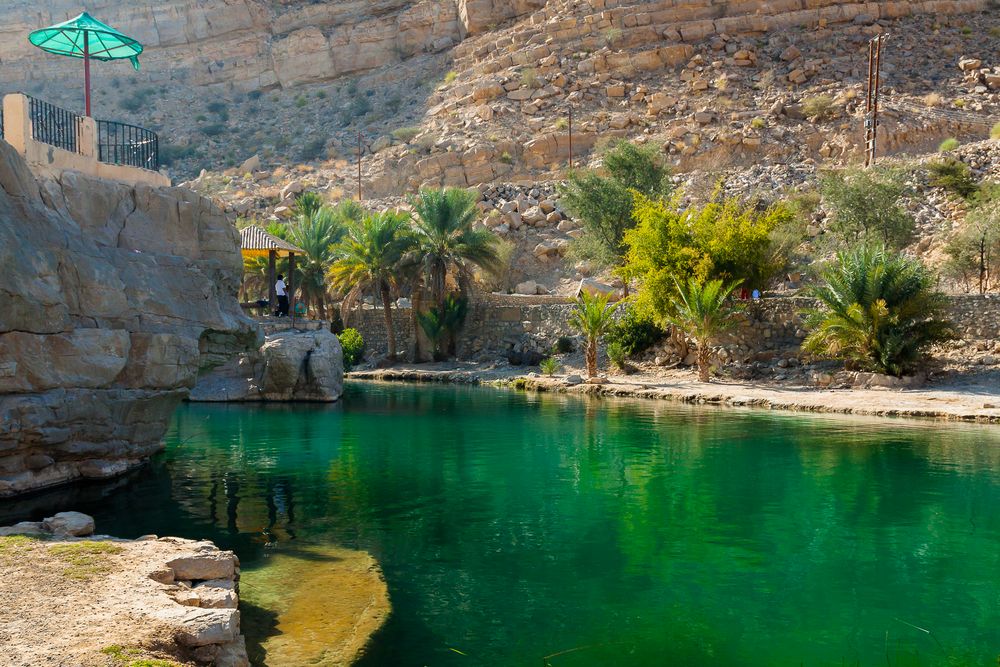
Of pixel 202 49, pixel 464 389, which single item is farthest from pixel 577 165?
pixel 202 49

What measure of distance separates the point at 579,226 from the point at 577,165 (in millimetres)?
6817

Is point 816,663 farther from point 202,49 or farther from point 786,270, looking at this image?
point 202,49

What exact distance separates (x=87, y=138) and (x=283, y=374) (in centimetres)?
1268

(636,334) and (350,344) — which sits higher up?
(636,334)

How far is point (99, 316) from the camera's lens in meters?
12.5

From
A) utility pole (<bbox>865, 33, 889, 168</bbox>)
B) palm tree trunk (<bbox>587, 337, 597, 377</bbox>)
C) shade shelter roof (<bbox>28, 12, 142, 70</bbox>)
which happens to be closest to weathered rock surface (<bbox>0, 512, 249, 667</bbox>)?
shade shelter roof (<bbox>28, 12, 142, 70</bbox>)

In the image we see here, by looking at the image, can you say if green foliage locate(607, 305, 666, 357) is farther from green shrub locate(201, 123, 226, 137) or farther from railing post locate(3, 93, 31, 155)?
green shrub locate(201, 123, 226, 137)

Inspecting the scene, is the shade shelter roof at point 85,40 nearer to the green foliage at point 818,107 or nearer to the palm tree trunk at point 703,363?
the palm tree trunk at point 703,363

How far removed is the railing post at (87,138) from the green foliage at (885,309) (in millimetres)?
18483

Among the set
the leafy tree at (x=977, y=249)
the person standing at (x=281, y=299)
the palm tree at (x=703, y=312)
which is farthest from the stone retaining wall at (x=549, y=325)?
the person standing at (x=281, y=299)

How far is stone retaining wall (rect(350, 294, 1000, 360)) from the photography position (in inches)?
977

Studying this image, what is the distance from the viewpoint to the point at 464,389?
29516 millimetres

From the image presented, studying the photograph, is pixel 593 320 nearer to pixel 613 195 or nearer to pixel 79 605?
pixel 613 195

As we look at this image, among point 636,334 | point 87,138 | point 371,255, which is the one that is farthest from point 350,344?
point 87,138
